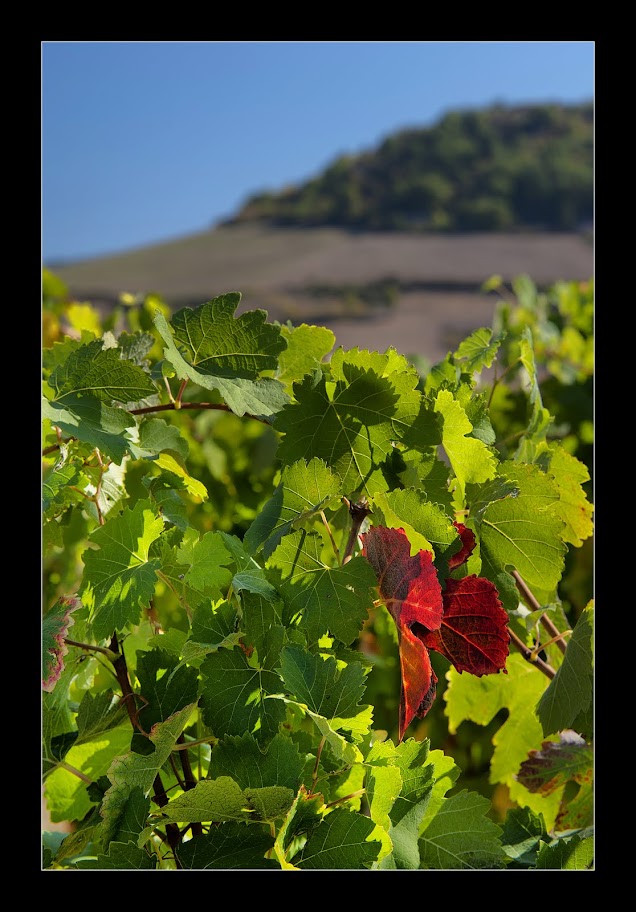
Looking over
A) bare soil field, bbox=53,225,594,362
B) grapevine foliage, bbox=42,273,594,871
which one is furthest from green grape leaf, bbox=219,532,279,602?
bare soil field, bbox=53,225,594,362

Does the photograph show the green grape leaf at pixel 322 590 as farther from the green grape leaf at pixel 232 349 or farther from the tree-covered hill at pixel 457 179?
the tree-covered hill at pixel 457 179

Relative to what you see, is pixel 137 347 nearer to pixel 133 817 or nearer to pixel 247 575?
pixel 247 575

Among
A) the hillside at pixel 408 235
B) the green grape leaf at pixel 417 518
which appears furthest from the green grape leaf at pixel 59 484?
the hillside at pixel 408 235

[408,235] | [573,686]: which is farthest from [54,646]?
[408,235]

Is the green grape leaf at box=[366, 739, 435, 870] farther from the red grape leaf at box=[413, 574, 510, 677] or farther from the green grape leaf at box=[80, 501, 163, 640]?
the green grape leaf at box=[80, 501, 163, 640]
